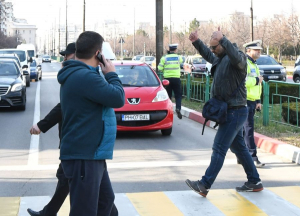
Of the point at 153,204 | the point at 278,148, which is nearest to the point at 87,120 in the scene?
the point at 153,204

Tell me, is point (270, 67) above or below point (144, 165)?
above

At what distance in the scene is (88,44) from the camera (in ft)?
13.0

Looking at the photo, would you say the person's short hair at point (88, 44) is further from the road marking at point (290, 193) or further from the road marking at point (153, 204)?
the road marking at point (290, 193)

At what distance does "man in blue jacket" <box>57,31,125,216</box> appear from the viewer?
391 centimetres

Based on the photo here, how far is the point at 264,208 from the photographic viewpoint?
625cm

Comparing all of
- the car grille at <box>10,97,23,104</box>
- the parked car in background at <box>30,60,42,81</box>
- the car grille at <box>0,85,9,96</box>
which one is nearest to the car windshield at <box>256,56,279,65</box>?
the parked car in background at <box>30,60,42,81</box>

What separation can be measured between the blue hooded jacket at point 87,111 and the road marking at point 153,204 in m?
2.21

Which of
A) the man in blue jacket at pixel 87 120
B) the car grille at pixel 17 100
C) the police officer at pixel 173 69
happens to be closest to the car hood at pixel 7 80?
the car grille at pixel 17 100

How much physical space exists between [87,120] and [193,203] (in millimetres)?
2828

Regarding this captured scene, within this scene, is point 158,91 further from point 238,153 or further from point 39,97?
point 39,97

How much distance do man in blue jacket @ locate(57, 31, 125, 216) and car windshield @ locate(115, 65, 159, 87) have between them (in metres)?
8.01

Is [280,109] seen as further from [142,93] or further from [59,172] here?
[59,172]

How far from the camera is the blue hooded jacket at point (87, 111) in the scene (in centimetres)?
389

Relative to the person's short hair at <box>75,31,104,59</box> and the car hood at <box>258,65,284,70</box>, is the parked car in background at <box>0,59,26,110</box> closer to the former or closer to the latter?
the person's short hair at <box>75,31,104,59</box>
